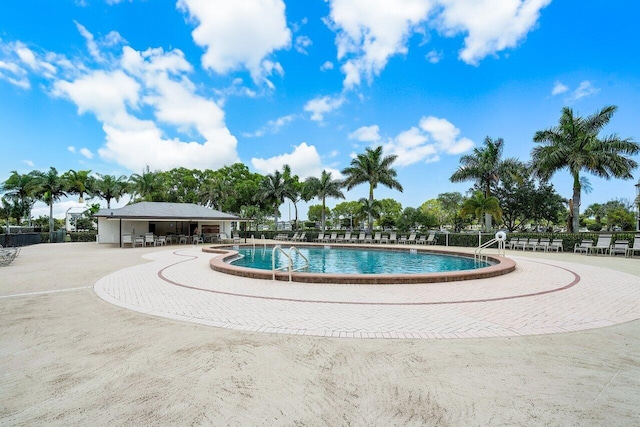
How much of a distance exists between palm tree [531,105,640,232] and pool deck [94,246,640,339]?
1283cm

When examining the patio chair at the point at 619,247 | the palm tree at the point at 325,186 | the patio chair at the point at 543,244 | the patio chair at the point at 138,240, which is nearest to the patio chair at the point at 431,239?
the patio chair at the point at 543,244

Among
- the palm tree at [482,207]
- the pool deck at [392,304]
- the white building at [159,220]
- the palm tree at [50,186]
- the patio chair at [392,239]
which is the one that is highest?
the palm tree at [50,186]

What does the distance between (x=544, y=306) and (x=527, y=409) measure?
406 centimetres

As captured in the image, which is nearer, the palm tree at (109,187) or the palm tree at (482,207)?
the palm tree at (482,207)

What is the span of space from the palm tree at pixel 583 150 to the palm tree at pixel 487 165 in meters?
4.69

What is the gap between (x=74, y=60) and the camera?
1523cm

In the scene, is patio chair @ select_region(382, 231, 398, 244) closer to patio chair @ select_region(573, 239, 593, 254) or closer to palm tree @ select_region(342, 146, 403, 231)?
palm tree @ select_region(342, 146, 403, 231)

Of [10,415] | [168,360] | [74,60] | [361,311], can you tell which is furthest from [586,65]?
[74,60]

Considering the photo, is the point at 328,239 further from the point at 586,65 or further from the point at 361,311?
the point at 361,311

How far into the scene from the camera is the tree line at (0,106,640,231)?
1942 centimetres

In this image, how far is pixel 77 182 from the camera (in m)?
32.6

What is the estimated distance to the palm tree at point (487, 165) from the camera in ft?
83.8

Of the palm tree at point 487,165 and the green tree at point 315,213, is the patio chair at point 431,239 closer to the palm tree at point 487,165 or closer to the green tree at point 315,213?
the palm tree at point 487,165

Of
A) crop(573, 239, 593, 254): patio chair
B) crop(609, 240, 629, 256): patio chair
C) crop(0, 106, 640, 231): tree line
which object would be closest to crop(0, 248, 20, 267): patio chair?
crop(0, 106, 640, 231): tree line
